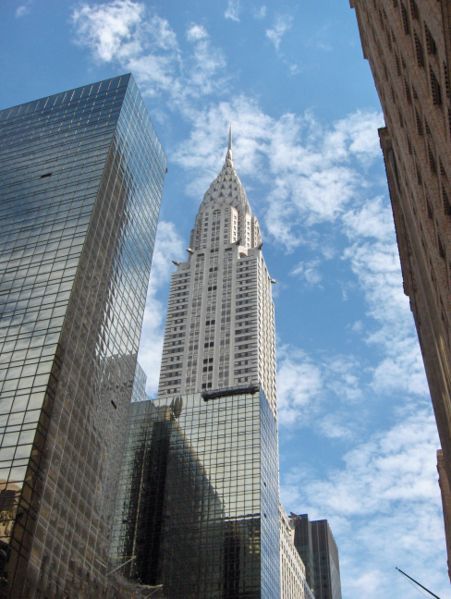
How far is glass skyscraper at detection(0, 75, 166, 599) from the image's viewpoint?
65062mm

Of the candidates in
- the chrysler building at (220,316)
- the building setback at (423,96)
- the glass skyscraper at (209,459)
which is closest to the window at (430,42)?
the building setback at (423,96)

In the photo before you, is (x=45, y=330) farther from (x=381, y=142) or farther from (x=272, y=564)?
(x=272, y=564)

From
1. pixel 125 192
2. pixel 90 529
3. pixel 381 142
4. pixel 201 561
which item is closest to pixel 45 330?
pixel 90 529

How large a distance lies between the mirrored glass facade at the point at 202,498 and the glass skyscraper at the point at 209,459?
19cm

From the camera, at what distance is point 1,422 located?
69000 millimetres

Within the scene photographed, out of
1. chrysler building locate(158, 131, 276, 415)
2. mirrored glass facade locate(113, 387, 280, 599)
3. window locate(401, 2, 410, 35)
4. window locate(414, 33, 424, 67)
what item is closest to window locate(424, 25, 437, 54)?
window locate(414, 33, 424, 67)

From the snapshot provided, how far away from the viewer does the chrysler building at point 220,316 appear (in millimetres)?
155125

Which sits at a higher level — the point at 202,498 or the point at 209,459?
the point at 209,459

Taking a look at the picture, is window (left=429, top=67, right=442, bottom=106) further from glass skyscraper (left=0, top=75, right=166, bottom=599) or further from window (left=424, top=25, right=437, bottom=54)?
glass skyscraper (left=0, top=75, right=166, bottom=599)

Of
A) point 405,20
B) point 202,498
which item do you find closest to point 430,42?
point 405,20

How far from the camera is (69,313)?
3098 inches

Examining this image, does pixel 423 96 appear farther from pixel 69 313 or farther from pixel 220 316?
pixel 220 316

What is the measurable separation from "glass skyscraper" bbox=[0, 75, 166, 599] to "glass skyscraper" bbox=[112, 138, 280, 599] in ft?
123

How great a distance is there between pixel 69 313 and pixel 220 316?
295 feet
